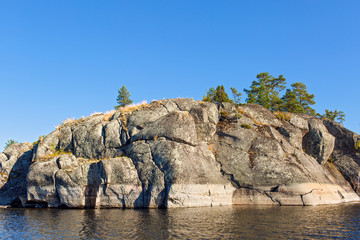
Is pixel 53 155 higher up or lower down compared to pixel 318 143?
lower down

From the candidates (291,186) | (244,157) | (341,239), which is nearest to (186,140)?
(244,157)

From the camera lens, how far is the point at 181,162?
36906mm

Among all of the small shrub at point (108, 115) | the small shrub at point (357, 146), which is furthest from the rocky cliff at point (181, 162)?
the small shrub at point (357, 146)

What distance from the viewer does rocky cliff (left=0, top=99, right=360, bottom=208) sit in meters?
36.8

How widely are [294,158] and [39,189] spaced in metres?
39.8

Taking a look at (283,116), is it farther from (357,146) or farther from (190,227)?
(190,227)

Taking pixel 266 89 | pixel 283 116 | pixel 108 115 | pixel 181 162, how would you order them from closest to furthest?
pixel 181 162, pixel 108 115, pixel 283 116, pixel 266 89

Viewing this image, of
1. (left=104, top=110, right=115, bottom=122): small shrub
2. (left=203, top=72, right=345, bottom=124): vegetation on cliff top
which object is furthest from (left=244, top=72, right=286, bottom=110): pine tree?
(left=104, top=110, right=115, bottom=122): small shrub

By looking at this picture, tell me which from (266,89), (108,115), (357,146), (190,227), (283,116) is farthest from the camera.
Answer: (266,89)

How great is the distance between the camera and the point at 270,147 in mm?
44094

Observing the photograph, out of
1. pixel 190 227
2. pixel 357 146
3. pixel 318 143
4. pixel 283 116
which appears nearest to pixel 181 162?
pixel 190 227

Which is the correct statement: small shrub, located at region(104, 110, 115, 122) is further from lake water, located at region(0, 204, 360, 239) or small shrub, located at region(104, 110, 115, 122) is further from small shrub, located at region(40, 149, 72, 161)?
lake water, located at region(0, 204, 360, 239)

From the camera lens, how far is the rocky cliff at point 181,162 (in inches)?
1448

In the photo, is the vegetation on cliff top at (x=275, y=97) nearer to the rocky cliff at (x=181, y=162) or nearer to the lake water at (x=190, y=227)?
the rocky cliff at (x=181, y=162)
